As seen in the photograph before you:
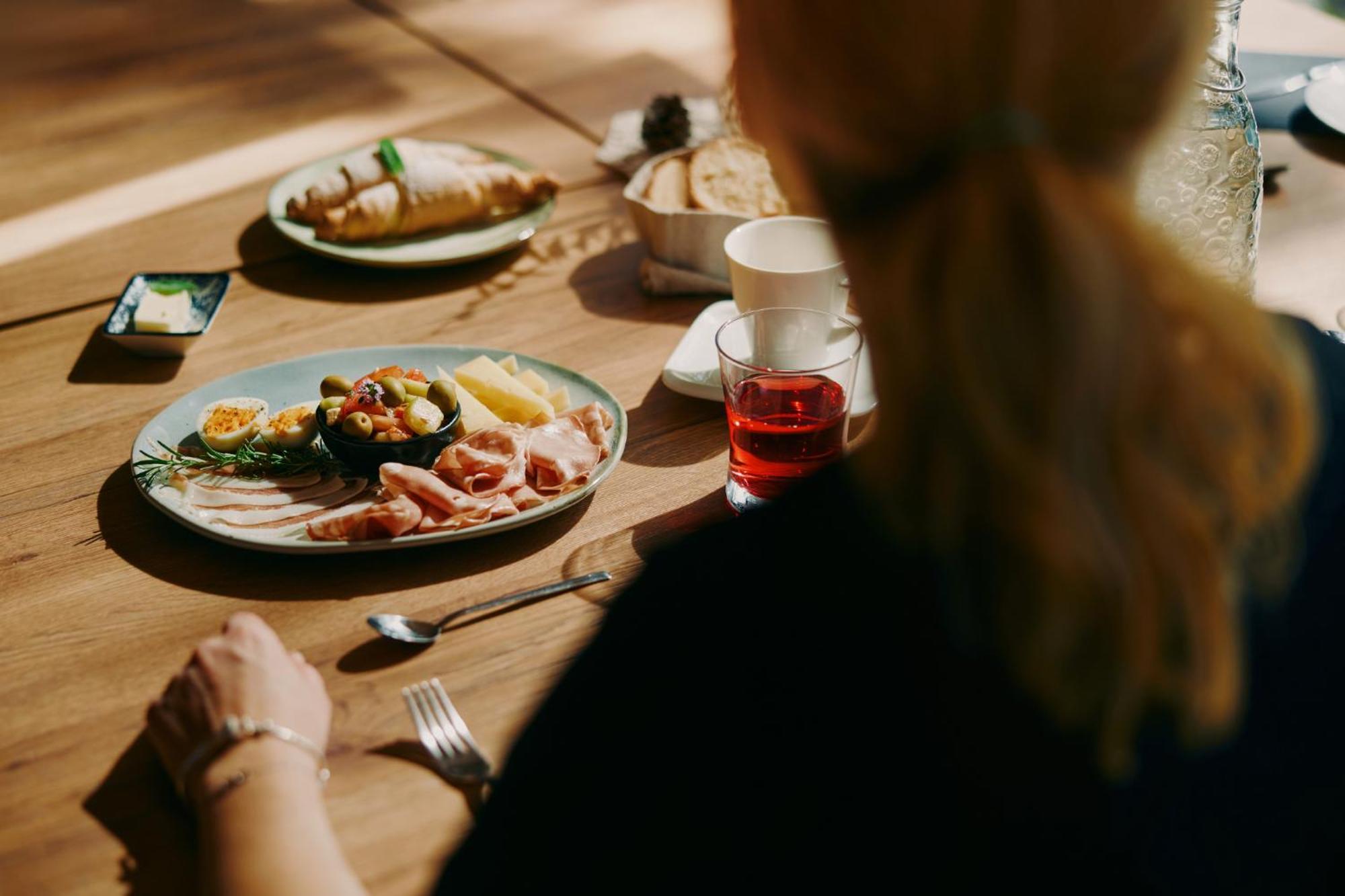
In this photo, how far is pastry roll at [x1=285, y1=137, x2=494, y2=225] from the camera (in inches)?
63.9

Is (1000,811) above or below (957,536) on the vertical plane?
below

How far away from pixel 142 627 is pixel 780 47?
741 millimetres

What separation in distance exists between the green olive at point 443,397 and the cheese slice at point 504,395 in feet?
0.20

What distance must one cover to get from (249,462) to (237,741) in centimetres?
38

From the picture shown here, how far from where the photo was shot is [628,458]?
3.92 feet

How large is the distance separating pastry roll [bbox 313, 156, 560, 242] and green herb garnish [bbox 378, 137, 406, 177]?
0.01 metres

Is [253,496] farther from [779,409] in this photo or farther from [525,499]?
[779,409]

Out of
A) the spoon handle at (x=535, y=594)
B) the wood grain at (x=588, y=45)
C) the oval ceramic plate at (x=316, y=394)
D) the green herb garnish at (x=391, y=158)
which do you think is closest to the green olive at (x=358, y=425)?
the oval ceramic plate at (x=316, y=394)

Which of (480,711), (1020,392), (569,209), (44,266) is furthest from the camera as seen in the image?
(569,209)

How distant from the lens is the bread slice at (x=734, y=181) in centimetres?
153

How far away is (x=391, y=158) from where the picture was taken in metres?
1.66

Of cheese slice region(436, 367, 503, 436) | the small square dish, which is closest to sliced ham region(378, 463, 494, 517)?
cheese slice region(436, 367, 503, 436)

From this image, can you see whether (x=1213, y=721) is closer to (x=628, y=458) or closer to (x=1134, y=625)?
(x=1134, y=625)

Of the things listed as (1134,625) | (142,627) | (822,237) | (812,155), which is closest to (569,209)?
(822,237)
